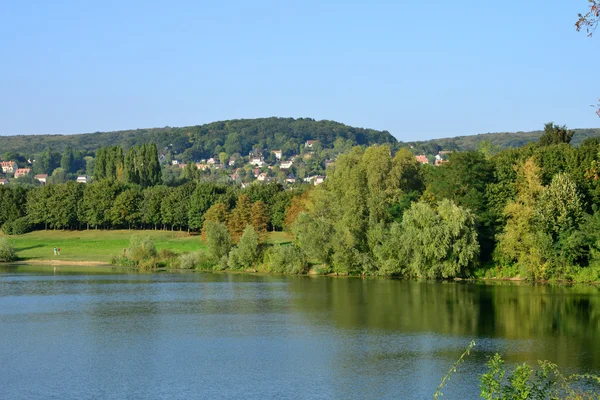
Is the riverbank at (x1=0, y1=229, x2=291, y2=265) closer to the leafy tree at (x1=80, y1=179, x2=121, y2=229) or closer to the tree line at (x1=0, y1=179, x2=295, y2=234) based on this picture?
the leafy tree at (x1=80, y1=179, x2=121, y2=229)

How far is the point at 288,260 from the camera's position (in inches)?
2945

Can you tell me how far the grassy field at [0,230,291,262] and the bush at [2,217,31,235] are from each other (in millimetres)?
1620

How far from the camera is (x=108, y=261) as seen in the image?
88.8 meters

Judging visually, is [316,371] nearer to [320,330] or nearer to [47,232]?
[320,330]

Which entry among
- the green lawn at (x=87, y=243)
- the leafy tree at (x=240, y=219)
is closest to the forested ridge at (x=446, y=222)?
the leafy tree at (x=240, y=219)

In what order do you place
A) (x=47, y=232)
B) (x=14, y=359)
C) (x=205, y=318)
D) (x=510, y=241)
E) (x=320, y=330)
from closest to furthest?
(x=14, y=359) → (x=320, y=330) → (x=205, y=318) → (x=510, y=241) → (x=47, y=232)

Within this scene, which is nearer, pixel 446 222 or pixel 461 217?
pixel 461 217

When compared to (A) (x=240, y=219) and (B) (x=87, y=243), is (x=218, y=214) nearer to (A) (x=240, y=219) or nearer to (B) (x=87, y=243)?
(A) (x=240, y=219)

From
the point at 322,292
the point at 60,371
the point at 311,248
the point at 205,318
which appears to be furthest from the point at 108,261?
the point at 60,371

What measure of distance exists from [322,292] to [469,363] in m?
25.6

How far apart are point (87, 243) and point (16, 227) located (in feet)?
55.3

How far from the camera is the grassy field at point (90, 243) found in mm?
94000

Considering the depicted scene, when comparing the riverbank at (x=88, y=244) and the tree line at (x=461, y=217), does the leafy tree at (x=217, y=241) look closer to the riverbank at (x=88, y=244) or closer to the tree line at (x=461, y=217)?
the tree line at (x=461, y=217)

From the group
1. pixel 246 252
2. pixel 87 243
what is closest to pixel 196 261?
pixel 246 252
